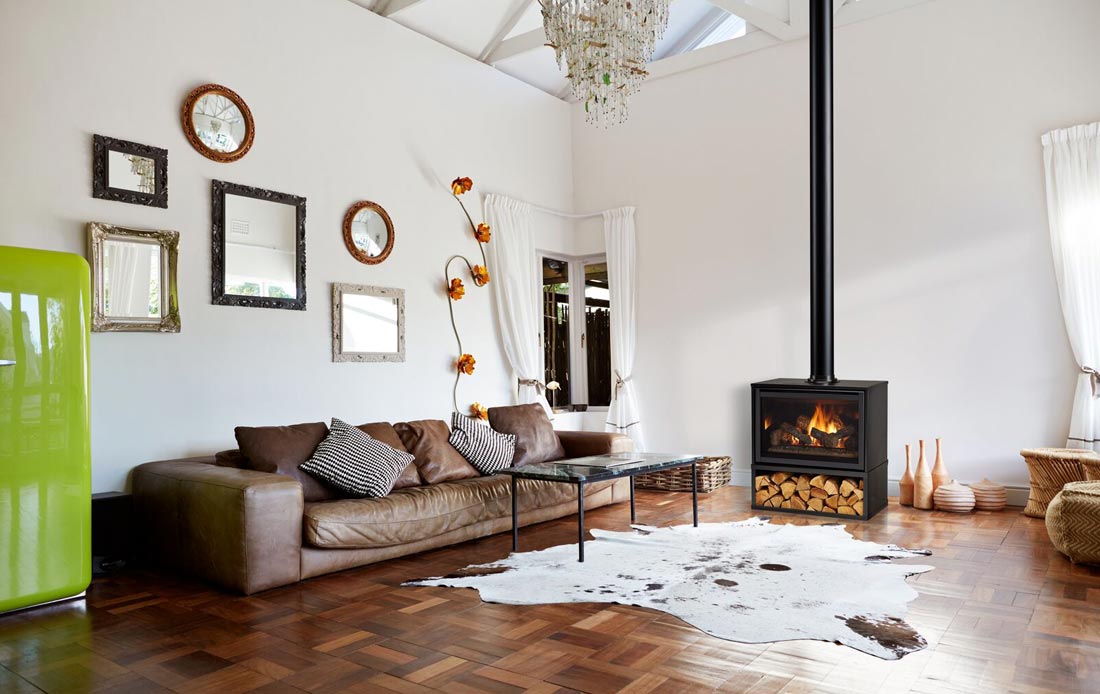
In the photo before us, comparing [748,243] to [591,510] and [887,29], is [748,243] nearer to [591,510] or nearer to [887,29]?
[887,29]

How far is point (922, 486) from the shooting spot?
535 cm

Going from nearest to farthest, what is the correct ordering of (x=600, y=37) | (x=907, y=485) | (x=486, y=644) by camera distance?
(x=486, y=644), (x=600, y=37), (x=907, y=485)

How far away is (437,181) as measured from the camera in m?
6.18

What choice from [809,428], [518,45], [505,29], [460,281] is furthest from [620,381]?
[505,29]

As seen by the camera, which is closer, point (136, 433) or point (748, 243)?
point (136, 433)

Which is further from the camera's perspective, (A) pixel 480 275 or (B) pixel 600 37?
(A) pixel 480 275

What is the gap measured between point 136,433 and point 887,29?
580 cm

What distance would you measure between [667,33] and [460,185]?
2.38 m

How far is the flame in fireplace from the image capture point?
5.27 m

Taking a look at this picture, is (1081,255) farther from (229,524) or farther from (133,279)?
(133,279)

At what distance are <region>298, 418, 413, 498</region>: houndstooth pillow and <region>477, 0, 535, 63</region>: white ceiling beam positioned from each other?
367cm

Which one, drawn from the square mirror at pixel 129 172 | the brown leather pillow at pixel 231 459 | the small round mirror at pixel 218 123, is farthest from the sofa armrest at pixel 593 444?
the square mirror at pixel 129 172

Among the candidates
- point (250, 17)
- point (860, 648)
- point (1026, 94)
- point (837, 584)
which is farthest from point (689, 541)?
point (250, 17)

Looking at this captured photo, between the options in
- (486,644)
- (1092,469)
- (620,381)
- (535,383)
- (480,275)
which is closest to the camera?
(486,644)
